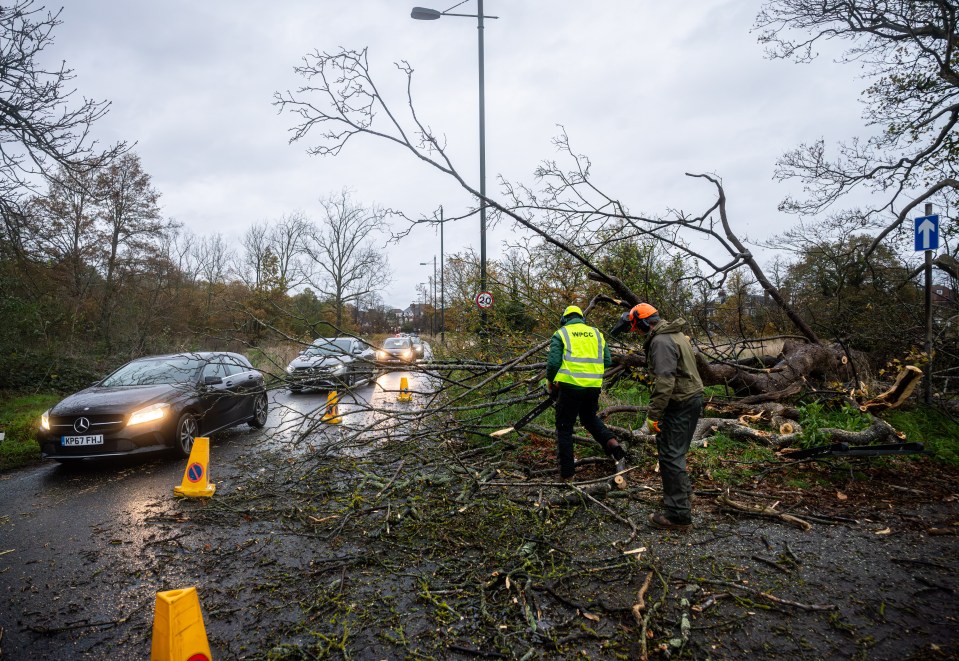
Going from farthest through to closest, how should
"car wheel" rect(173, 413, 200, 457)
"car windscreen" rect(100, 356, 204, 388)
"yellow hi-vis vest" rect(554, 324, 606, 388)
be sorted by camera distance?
1. "car windscreen" rect(100, 356, 204, 388)
2. "car wheel" rect(173, 413, 200, 457)
3. "yellow hi-vis vest" rect(554, 324, 606, 388)

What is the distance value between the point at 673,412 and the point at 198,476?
4635 millimetres

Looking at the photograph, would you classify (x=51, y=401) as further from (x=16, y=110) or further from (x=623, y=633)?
(x=623, y=633)

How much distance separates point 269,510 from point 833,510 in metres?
5.05

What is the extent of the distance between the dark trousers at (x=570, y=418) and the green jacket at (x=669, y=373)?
0.88 metres

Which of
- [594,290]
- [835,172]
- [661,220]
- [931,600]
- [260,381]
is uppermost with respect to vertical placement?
[835,172]

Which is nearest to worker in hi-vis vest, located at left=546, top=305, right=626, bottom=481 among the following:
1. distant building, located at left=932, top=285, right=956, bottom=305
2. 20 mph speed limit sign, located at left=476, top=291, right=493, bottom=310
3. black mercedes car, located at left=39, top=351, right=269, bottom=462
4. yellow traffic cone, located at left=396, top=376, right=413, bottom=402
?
yellow traffic cone, located at left=396, top=376, right=413, bottom=402

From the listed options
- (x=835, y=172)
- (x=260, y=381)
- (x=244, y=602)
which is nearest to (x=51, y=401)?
(x=260, y=381)

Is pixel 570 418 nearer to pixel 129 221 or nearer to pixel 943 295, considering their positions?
pixel 943 295

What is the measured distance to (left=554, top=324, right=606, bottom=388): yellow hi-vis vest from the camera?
5.05 metres

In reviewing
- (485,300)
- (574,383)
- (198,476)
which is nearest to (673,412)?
(574,383)

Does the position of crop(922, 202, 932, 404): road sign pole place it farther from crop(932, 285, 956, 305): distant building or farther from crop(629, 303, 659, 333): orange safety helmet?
crop(629, 303, 659, 333): orange safety helmet

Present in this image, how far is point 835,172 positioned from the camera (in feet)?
31.8

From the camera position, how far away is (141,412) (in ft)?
20.6

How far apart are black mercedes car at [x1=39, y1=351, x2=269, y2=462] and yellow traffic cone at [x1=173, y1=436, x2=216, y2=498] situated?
2.08ft
